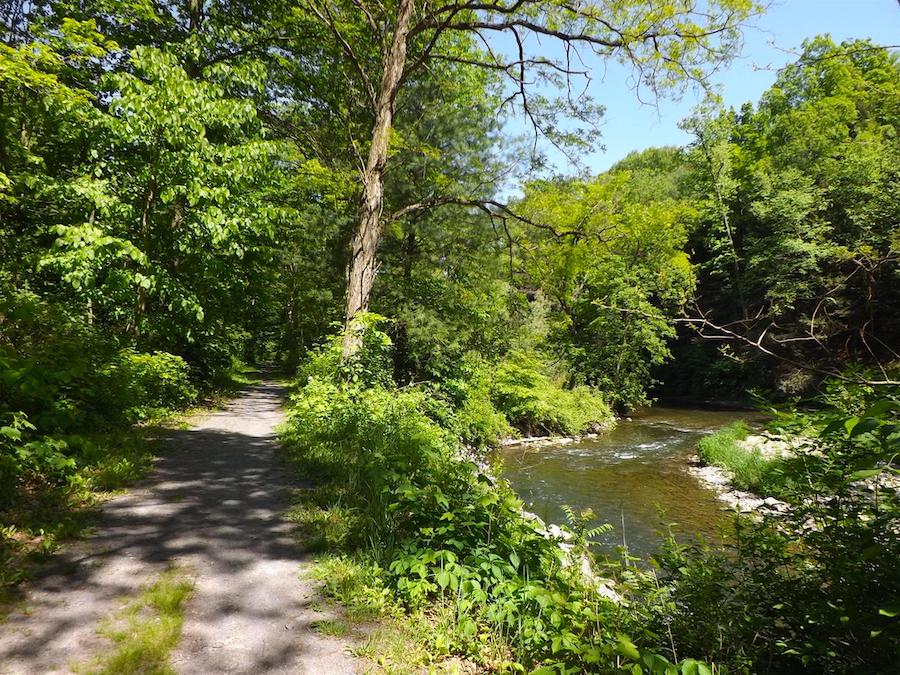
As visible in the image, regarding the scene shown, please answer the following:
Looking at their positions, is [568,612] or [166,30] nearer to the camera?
[568,612]

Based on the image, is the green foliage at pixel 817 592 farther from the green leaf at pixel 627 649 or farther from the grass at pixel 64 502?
the grass at pixel 64 502

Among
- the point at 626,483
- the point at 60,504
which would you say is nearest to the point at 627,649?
the point at 60,504

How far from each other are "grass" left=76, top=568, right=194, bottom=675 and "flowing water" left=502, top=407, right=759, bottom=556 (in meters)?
3.35

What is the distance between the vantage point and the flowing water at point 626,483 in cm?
833

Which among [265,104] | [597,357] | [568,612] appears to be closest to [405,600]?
[568,612]

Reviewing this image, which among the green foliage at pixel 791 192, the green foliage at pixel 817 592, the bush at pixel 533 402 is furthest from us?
the green foliage at pixel 791 192

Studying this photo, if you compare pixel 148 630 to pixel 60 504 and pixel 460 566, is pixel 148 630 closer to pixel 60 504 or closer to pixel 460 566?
pixel 460 566

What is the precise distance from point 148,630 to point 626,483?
33.8 ft

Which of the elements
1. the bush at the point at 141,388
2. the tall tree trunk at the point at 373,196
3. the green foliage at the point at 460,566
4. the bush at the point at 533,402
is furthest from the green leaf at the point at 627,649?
the bush at the point at 533,402

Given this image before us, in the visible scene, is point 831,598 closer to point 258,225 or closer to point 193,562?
point 193,562

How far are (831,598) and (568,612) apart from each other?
1549mm

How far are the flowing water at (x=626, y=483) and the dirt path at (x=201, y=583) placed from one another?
2769mm

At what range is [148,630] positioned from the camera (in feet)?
9.08

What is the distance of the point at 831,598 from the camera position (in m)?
2.79
